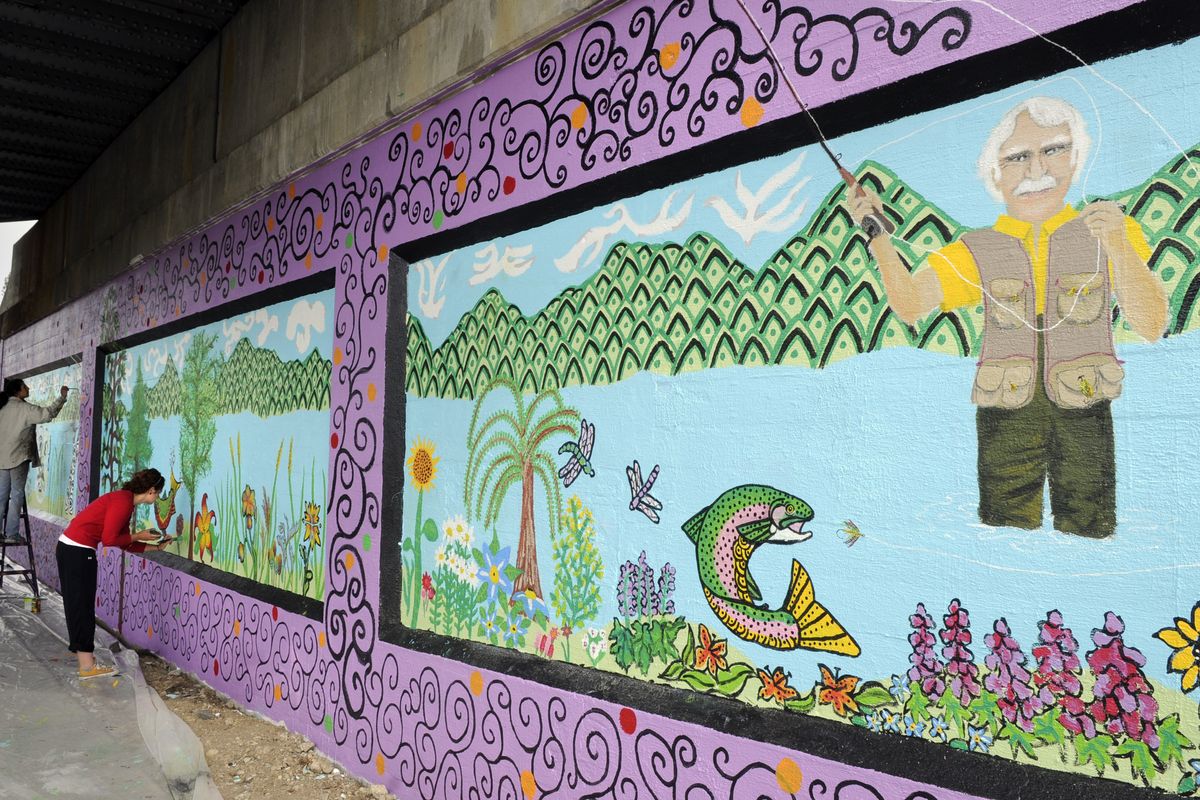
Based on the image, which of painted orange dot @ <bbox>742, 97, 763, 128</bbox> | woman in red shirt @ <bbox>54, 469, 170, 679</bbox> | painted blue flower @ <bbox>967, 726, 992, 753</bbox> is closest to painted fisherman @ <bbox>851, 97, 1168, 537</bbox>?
painted blue flower @ <bbox>967, 726, 992, 753</bbox>

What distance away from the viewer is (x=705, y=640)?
279cm

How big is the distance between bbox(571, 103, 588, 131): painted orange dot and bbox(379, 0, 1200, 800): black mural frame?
0.80 feet

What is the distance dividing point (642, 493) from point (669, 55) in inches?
59.0

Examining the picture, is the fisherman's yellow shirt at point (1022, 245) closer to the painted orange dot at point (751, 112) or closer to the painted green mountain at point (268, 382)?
the painted orange dot at point (751, 112)

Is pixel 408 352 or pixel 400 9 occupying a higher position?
pixel 400 9

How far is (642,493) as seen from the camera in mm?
3047

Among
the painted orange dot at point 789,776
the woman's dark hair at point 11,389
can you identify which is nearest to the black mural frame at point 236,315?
the woman's dark hair at point 11,389

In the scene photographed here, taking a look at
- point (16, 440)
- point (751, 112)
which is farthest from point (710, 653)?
point (16, 440)

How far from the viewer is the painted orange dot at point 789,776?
242cm

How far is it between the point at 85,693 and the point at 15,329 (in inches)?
346

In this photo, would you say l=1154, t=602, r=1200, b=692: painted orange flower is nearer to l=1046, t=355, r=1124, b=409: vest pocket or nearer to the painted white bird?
l=1046, t=355, r=1124, b=409: vest pocket

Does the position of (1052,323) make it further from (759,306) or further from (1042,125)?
(759,306)

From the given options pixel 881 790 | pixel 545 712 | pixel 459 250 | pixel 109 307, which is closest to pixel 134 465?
pixel 109 307

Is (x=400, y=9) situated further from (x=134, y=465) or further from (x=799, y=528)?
(x=134, y=465)
